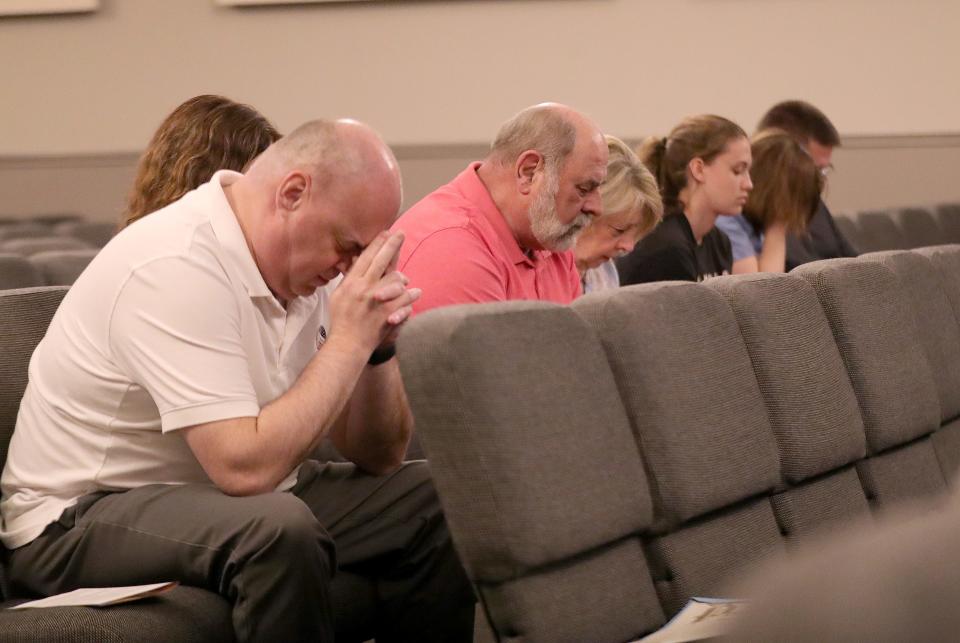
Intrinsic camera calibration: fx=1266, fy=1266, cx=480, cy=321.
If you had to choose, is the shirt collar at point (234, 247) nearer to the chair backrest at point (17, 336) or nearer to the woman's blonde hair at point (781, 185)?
the chair backrest at point (17, 336)

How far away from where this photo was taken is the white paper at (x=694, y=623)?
57.4 inches

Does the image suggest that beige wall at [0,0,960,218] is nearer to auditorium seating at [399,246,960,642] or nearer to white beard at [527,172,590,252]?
white beard at [527,172,590,252]

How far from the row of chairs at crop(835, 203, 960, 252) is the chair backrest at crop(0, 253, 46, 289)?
382cm

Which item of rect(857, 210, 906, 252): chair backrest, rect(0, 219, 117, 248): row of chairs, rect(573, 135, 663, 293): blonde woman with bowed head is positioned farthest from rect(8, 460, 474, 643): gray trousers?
rect(857, 210, 906, 252): chair backrest

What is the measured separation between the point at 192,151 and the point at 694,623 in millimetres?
1486

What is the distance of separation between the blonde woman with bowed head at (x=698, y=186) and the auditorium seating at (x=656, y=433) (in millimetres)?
1238

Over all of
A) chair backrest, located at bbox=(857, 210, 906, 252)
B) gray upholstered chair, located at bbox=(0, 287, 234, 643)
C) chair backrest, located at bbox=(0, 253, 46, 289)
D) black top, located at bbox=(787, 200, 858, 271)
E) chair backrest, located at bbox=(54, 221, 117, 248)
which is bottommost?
chair backrest, located at bbox=(857, 210, 906, 252)

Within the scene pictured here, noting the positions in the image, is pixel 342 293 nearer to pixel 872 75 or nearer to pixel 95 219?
pixel 95 219

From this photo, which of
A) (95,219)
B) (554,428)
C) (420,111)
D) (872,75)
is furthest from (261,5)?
(554,428)

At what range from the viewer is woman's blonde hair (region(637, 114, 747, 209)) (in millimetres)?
3775

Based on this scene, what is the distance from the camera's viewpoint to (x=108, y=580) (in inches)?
68.4

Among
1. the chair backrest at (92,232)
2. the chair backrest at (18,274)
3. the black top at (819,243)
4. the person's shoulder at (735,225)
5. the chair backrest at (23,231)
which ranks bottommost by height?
the black top at (819,243)

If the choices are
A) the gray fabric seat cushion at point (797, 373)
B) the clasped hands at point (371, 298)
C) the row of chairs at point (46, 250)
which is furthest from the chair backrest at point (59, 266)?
the gray fabric seat cushion at point (797, 373)

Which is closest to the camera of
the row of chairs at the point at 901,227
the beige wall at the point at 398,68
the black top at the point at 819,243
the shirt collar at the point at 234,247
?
the shirt collar at the point at 234,247
